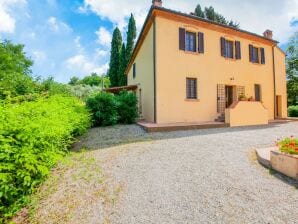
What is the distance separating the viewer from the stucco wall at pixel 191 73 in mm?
11250

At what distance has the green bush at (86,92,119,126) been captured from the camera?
11.4 meters

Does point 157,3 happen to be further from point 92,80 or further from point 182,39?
point 92,80

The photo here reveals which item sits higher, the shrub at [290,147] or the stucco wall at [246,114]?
the stucco wall at [246,114]

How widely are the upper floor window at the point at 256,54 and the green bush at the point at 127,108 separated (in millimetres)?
9426

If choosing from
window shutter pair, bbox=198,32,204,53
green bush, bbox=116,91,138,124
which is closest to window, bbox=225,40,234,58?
window shutter pair, bbox=198,32,204,53

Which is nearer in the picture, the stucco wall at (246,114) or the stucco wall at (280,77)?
the stucco wall at (246,114)

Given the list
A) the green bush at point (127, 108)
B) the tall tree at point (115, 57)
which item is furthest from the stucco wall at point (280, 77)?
the tall tree at point (115, 57)

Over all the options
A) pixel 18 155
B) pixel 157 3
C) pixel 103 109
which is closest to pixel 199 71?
pixel 157 3

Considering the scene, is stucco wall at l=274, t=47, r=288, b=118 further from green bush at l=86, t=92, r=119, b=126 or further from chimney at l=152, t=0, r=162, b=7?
green bush at l=86, t=92, r=119, b=126

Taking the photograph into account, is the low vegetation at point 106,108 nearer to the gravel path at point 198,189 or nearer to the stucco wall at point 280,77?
the gravel path at point 198,189

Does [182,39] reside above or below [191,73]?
above

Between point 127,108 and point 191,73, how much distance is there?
15.0 ft

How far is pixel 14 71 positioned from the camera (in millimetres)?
24250

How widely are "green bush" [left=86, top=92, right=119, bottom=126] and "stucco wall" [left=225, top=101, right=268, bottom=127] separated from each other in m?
6.78
